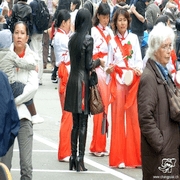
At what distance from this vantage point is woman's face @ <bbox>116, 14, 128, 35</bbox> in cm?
1123

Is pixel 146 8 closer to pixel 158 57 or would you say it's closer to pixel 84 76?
pixel 84 76

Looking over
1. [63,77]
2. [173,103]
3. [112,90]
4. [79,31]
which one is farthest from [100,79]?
[173,103]

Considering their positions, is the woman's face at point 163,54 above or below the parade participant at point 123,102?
above

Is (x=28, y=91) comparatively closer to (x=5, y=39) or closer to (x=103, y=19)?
(x=5, y=39)

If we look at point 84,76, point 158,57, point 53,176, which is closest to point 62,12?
point 84,76

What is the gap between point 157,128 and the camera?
23.7ft

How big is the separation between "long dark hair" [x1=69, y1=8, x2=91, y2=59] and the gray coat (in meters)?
3.10

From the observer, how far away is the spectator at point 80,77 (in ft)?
34.1

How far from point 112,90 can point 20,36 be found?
237cm

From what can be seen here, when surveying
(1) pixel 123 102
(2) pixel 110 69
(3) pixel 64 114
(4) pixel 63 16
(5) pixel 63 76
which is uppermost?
(4) pixel 63 16

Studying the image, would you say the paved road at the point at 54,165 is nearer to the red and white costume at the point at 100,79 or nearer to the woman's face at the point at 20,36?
the red and white costume at the point at 100,79

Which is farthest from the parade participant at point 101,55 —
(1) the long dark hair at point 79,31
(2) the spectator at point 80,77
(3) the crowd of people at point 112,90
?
(1) the long dark hair at point 79,31

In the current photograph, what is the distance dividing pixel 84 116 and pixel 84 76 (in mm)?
505

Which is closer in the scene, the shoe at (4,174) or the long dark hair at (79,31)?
the shoe at (4,174)
